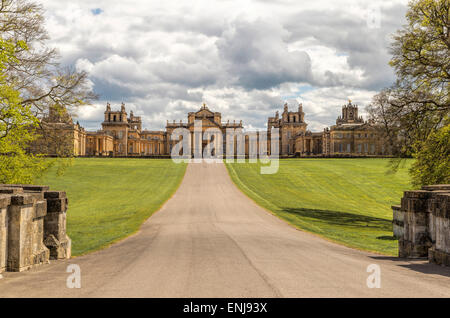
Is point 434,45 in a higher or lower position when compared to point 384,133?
higher

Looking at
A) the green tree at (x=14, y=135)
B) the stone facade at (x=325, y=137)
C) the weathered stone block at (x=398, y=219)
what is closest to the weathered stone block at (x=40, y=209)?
the green tree at (x=14, y=135)

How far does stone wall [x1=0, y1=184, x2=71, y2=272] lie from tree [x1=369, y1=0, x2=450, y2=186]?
18.5 m

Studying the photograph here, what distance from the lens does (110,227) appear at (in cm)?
2044

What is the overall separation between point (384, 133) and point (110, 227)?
57.2 ft

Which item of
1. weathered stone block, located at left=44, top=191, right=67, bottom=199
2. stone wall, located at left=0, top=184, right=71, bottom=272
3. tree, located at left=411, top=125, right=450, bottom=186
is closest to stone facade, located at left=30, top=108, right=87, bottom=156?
stone wall, located at left=0, top=184, right=71, bottom=272

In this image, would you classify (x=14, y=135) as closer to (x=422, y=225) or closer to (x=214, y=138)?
(x=422, y=225)

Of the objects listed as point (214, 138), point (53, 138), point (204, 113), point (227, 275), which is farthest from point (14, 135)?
point (204, 113)

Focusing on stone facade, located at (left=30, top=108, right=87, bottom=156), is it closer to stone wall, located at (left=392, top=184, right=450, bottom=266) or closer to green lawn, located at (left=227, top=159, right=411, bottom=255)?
green lawn, located at (left=227, top=159, right=411, bottom=255)

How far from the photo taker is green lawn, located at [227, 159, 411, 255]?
1891cm

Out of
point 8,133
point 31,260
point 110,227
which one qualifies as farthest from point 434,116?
point 8,133

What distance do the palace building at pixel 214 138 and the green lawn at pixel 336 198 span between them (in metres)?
58.3

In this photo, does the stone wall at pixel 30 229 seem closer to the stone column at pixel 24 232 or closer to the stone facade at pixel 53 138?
the stone column at pixel 24 232

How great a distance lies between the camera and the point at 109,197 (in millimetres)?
37125
